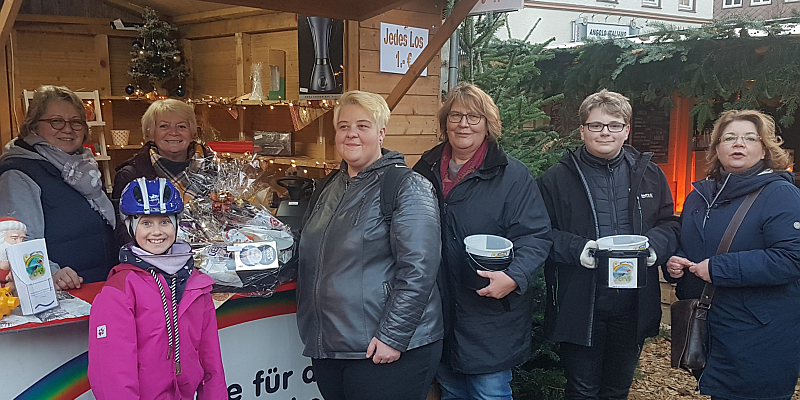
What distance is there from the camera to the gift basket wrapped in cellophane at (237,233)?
2666 millimetres

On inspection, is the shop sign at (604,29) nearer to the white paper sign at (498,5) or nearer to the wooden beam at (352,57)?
the wooden beam at (352,57)

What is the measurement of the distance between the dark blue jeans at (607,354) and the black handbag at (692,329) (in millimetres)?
173

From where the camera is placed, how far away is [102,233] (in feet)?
9.75

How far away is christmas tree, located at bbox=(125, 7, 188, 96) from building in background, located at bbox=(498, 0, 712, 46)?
7.06 meters

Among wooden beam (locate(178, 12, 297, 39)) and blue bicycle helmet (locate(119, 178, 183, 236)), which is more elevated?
wooden beam (locate(178, 12, 297, 39))

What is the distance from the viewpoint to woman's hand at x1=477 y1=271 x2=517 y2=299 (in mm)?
2551

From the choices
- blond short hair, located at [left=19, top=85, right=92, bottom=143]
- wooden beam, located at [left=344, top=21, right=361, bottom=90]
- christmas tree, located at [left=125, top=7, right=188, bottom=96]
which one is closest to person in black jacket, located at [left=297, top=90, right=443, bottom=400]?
blond short hair, located at [left=19, top=85, right=92, bottom=143]

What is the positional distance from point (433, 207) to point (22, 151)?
1.88m

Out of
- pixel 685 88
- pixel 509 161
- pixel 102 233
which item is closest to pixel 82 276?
pixel 102 233

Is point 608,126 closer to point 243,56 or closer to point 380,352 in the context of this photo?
point 380,352

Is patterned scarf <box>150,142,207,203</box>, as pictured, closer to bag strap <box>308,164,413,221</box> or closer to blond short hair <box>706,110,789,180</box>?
bag strap <box>308,164,413,221</box>

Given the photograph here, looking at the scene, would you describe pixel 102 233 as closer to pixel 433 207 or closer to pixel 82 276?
pixel 82 276

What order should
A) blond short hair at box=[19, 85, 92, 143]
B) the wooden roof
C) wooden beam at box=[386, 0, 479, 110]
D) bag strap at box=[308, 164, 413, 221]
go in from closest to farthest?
bag strap at box=[308, 164, 413, 221], blond short hair at box=[19, 85, 92, 143], wooden beam at box=[386, 0, 479, 110], the wooden roof

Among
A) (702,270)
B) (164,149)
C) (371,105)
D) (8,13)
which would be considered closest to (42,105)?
(8,13)
